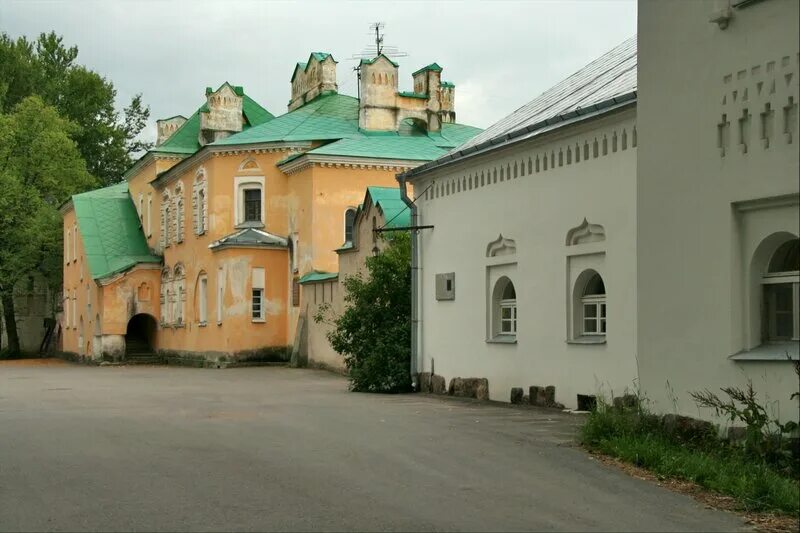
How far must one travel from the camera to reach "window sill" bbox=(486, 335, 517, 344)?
810 inches

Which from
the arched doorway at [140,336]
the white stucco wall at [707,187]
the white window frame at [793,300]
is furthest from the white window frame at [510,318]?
the arched doorway at [140,336]

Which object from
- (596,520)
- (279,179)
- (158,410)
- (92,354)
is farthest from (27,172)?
(596,520)

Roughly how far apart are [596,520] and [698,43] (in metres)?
5.77

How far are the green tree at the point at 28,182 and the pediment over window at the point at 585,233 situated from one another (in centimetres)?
4265

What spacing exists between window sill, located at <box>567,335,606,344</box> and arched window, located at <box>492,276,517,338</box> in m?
2.58

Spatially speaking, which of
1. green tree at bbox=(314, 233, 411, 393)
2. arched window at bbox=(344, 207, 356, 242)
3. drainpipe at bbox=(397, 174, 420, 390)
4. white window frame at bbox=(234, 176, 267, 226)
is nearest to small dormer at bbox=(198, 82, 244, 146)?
white window frame at bbox=(234, 176, 267, 226)

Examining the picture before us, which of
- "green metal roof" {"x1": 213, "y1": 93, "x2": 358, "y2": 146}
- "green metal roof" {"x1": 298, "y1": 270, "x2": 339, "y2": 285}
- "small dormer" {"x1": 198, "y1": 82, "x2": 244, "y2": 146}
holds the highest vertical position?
"small dormer" {"x1": 198, "y1": 82, "x2": 244, "y2": 146}

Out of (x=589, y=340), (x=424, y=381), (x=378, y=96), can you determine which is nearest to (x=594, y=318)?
(x=589, y=340)

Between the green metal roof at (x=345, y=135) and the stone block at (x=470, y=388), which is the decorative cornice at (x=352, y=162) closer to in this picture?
the green metal roof at (x=345, y=135)

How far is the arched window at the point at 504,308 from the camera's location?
69.1 feet

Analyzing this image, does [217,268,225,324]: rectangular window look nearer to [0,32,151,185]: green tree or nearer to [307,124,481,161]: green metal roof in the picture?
[307,124,481,161]: green metal roof

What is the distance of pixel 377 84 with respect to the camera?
45375 mm

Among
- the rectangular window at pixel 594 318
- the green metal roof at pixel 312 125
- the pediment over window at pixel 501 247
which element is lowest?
the rectangular window at pixel 594 318

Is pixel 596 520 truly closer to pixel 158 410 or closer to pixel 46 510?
pixel 46 510
